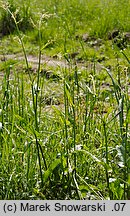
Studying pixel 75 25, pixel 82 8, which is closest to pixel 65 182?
pixel 75 25

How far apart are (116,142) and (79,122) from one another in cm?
48

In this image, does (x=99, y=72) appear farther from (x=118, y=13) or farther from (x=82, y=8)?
(x=82, y=8)

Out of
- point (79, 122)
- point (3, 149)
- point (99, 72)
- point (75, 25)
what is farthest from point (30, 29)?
point (3, 149)

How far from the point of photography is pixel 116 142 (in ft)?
8.92

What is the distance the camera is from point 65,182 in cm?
256

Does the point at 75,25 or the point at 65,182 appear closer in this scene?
the point at 65,182

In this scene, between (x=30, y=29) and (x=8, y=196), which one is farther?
(x=30, y=29)

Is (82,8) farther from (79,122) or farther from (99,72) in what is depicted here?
(79,122)

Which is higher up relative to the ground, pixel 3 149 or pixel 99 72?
pixel 3 149

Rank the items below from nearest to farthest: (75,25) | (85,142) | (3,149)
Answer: (3,149) < (85,142) < (75,25)

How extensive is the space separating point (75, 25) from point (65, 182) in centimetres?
549

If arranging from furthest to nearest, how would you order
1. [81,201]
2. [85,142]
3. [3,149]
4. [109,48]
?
[109,48]
[85,142]
[3,149]
[81,201]

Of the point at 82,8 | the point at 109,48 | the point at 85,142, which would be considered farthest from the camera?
the point at 82,8

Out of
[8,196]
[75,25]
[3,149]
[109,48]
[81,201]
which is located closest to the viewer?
[81,201]
